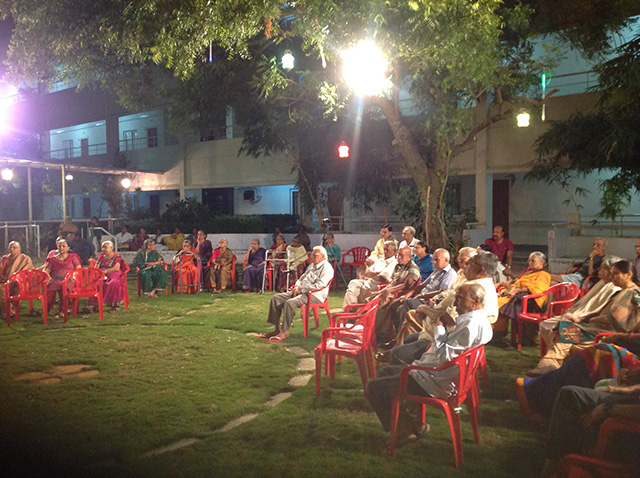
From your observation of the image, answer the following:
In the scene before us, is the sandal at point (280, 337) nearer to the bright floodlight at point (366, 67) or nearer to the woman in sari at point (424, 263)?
the woman in sari at point (424, 263)

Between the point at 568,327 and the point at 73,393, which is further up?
the point at 568,327

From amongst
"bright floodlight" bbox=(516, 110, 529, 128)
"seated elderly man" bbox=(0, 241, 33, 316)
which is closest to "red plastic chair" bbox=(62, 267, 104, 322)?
"seated elderly man" bbox=(0, 241, 33, 316)

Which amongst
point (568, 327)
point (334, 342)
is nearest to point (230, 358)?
point (334, 342)

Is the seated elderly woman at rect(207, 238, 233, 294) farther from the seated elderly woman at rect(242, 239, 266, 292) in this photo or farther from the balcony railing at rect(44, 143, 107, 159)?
the balcony railing at rect(44, 143, 107, 159)

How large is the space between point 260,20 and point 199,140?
583 inches

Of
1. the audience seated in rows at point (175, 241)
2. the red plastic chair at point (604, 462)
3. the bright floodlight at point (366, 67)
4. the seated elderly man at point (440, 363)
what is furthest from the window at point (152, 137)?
the red plastic chair at point (604, 462)

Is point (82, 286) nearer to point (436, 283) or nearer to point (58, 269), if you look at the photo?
point (58, 269)

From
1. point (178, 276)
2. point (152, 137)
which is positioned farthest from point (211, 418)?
point (152, 137)

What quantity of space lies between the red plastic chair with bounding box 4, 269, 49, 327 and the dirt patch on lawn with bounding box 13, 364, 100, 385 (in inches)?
104

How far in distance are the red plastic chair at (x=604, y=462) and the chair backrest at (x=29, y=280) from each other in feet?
25.0

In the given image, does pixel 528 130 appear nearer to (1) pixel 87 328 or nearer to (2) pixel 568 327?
(2) pixel 568 327

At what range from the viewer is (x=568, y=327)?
16.1ft

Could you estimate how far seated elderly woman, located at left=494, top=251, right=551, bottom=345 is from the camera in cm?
630

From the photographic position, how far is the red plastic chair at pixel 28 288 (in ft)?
25.8
